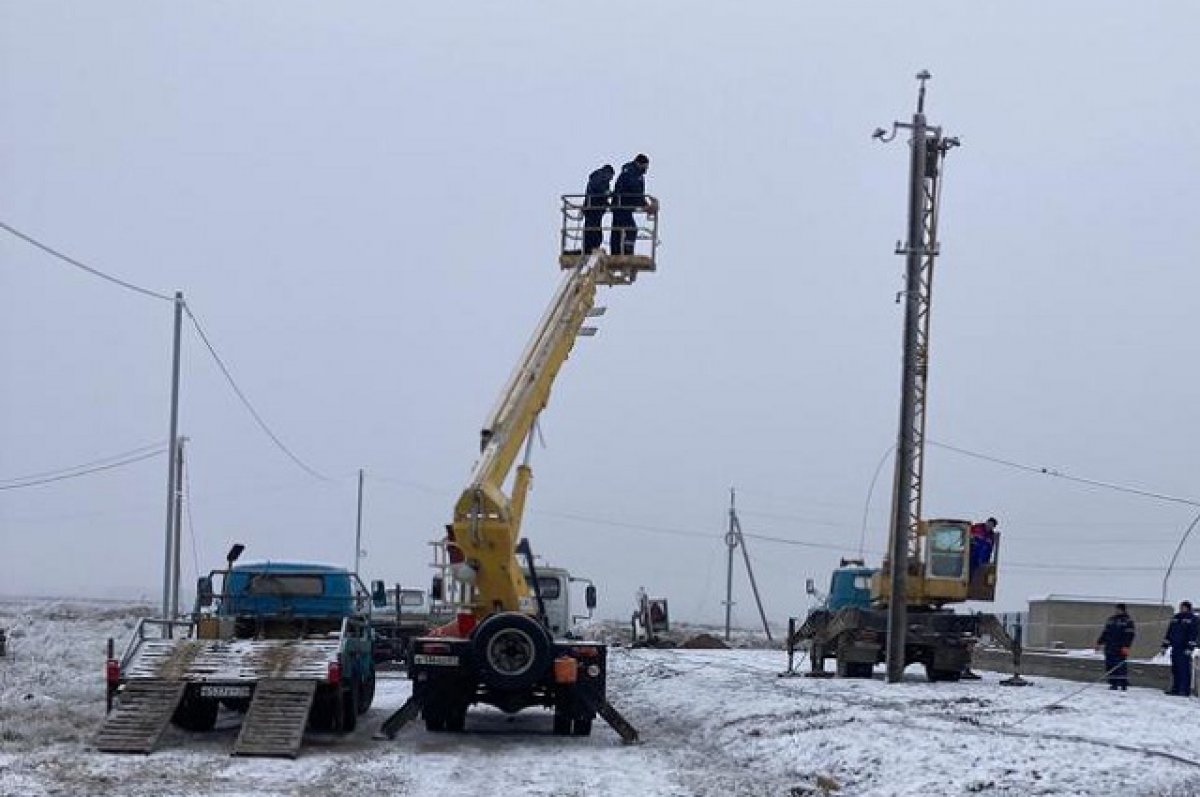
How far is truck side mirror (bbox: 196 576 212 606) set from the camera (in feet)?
77.6

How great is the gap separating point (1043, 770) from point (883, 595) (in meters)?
15.6

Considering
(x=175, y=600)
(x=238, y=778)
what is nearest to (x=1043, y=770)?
(x=238, y=778)

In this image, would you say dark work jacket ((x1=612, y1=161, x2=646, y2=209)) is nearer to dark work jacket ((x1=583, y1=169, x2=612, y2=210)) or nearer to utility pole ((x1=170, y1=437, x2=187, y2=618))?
dark work jacket ((x1=583, y1=169, x2=612, y2=210))

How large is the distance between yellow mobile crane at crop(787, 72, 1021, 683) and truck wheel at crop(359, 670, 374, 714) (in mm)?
8551

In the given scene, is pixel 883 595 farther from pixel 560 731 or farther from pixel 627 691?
pixel 560 731

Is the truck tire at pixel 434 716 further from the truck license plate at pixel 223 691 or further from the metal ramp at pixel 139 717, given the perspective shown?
the metal ramp at pixel 139 717

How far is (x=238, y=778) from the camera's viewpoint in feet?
54.2

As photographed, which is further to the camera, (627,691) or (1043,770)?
(627,691)

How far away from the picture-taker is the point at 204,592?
78.0ft

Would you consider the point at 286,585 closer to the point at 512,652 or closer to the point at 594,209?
the point at 512,652

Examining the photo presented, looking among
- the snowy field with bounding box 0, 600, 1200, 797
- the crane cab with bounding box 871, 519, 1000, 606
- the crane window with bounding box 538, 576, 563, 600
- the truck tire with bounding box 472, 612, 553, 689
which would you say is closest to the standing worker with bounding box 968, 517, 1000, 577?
the crane cab with bounding box 871, 519, 1000, 606

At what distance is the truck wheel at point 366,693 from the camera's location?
23.6 metres

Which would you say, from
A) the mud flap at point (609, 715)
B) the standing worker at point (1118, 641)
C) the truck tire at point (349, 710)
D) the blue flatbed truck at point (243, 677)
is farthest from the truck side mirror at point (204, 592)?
the standing worker at point (1118, 641)

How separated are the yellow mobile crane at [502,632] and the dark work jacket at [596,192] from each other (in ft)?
8.79
